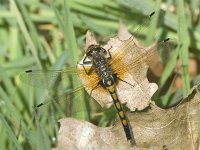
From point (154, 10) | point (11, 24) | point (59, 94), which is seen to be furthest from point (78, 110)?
point (11, 24)

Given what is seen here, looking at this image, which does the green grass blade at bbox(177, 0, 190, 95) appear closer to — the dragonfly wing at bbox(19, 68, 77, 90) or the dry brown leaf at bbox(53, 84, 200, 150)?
the dry brown leaf at bbox(53, 84, 200, 150)

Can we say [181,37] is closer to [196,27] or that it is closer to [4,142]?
[196,27]

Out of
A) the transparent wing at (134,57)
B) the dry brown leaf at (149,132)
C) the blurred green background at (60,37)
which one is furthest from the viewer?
the blurred green background at (60,37)

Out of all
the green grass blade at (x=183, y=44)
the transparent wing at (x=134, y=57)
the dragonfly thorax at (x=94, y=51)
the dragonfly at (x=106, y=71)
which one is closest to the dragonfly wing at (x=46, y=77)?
the dragonfly at (x=106, y=71)

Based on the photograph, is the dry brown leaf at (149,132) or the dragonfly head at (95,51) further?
the dragonfly head at (95,51)

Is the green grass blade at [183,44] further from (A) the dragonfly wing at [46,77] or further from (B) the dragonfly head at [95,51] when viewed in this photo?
(A) the dragonfly wing at [46,77]

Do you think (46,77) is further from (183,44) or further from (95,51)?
(183,44)
